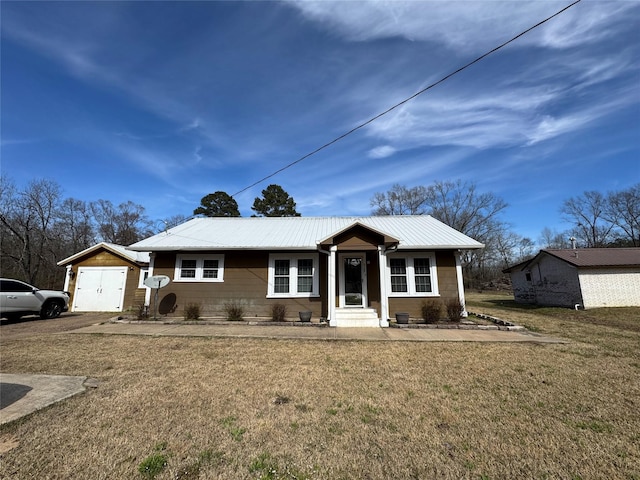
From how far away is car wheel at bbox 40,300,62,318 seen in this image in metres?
13.0

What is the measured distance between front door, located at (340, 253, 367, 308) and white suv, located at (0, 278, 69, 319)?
13.2 m

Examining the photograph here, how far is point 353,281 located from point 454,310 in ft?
13.0

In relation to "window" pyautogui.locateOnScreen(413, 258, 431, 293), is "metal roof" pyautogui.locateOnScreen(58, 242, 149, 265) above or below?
above

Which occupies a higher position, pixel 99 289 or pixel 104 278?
pixel 104 278

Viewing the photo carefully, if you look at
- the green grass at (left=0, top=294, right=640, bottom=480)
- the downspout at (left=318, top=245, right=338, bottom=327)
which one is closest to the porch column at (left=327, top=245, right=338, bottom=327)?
the downspout at (left=318, top=245, right=338, bottom=327)

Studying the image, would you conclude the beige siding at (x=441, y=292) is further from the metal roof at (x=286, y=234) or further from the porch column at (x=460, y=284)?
the metal roof at (x=286, y=234)

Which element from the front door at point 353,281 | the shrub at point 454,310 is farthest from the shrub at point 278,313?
the shrub at point 454,310

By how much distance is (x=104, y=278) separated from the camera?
1638 centimetres

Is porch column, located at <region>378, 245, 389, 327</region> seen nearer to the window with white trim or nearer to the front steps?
the front steps

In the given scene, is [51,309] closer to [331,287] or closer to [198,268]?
[198,268]

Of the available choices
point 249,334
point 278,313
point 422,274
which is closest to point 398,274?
point 422,274

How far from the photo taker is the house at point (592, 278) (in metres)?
16.4

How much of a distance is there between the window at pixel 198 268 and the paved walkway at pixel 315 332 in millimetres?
2458

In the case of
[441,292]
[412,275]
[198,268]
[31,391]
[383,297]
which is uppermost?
[198,268]
